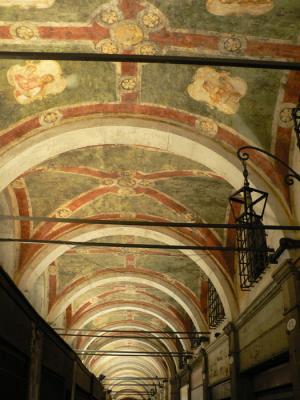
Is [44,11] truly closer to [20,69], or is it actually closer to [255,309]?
[20,69]

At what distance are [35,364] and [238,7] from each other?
7358mm

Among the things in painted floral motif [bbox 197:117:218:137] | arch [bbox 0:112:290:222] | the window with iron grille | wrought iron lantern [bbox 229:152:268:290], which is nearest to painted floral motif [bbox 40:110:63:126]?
arch [bbox 0:112:290:222]

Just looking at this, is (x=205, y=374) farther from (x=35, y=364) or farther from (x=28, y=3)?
(x=28, y=3)

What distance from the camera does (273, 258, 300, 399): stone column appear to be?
6516 mm

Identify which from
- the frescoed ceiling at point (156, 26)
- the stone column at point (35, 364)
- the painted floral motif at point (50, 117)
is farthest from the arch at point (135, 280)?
the frescoed ceiling at point (156, 26)

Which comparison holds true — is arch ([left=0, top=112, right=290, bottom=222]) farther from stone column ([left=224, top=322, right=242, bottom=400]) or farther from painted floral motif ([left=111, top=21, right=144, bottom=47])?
stone column ([left=224, top=322, right=242, bottom=400])

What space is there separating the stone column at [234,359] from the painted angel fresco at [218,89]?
561 cm

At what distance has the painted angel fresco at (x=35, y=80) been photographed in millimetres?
7430

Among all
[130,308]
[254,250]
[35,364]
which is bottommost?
[35,364]

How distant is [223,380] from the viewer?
472 inches

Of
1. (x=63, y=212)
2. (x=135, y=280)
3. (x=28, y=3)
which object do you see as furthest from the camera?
(x=135, y=280)

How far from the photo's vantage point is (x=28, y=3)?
21.3 ft

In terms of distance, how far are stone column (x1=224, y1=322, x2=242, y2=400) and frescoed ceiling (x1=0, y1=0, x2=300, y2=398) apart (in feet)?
1.57

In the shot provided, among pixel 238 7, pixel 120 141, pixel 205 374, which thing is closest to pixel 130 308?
pixel 205 374
